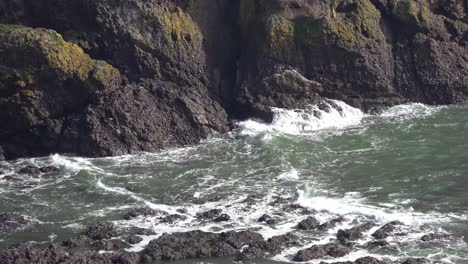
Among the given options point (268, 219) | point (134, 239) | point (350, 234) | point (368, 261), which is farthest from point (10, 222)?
point (368, 261)

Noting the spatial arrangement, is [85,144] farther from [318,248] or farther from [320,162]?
[318,248]

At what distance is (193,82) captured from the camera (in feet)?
119

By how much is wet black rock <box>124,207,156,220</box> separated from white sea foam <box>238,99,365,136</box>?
869cm

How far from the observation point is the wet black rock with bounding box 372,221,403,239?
78.5 ft

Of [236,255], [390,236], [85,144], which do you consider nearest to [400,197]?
[390,236]

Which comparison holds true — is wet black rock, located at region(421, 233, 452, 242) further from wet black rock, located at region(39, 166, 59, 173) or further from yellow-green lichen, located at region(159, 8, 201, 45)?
yellow-green lichen, located at region(159, 8, 201, 45)

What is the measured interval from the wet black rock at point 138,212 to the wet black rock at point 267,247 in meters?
4.48

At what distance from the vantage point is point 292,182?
28.8 meters

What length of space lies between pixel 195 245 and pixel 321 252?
3.58 m

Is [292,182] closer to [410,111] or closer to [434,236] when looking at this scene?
[434,236]

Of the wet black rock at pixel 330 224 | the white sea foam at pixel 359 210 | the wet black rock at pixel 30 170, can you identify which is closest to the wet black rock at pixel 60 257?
the wet black rock at pixel 330 224

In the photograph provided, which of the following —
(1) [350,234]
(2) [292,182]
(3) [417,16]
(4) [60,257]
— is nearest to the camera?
(4) [60,257]

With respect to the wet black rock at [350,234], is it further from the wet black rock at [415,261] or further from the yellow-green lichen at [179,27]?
the yellow-green lichen at [179,27]

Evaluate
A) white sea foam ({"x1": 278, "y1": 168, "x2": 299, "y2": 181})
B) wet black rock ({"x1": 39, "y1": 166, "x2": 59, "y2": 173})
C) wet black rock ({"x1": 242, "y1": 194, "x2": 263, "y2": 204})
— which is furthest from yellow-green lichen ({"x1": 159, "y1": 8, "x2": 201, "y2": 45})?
wet black rock ({"x1": 242, "y1": 194, "x2": 263, "y2": 204})
